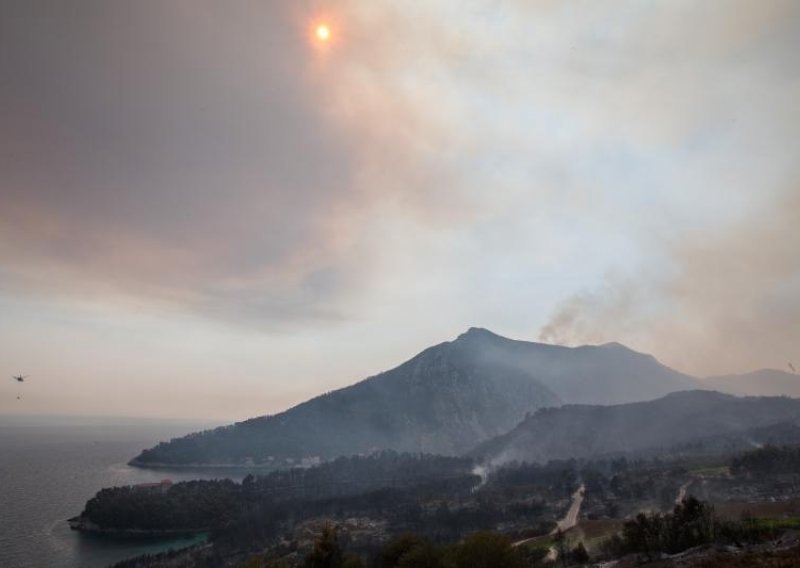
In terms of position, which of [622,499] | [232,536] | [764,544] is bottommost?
[232,536]

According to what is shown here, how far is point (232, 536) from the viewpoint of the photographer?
16750 centimetres

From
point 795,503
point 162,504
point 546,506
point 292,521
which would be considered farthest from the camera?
point 162,504

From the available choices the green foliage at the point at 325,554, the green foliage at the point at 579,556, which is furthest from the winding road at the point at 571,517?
the green foliage at the point at 325,554

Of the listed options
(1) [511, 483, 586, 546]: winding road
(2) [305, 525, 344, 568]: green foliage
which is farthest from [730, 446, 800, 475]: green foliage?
(2) [305, 525, 344, 568]: green foliage

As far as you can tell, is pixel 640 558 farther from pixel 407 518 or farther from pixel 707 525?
pixel 407 518

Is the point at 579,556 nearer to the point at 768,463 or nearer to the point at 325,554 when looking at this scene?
the point at 325,554

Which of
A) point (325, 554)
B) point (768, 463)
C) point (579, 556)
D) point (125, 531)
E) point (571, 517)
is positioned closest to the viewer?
point (325, 554)

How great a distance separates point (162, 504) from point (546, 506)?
15157 cm

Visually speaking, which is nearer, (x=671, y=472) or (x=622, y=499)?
(x=622, y=499)

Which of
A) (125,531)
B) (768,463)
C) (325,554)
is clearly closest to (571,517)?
(768,463)

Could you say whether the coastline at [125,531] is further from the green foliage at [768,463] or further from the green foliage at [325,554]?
the green foliage at [768,463]

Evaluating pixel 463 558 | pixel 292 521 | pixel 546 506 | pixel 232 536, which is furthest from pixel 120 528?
pixel 463 558

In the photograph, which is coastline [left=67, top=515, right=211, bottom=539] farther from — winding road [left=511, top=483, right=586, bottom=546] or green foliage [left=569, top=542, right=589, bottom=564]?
green foliage [left=569, top=542, right=589, bottom=564]

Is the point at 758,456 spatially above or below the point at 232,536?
above
